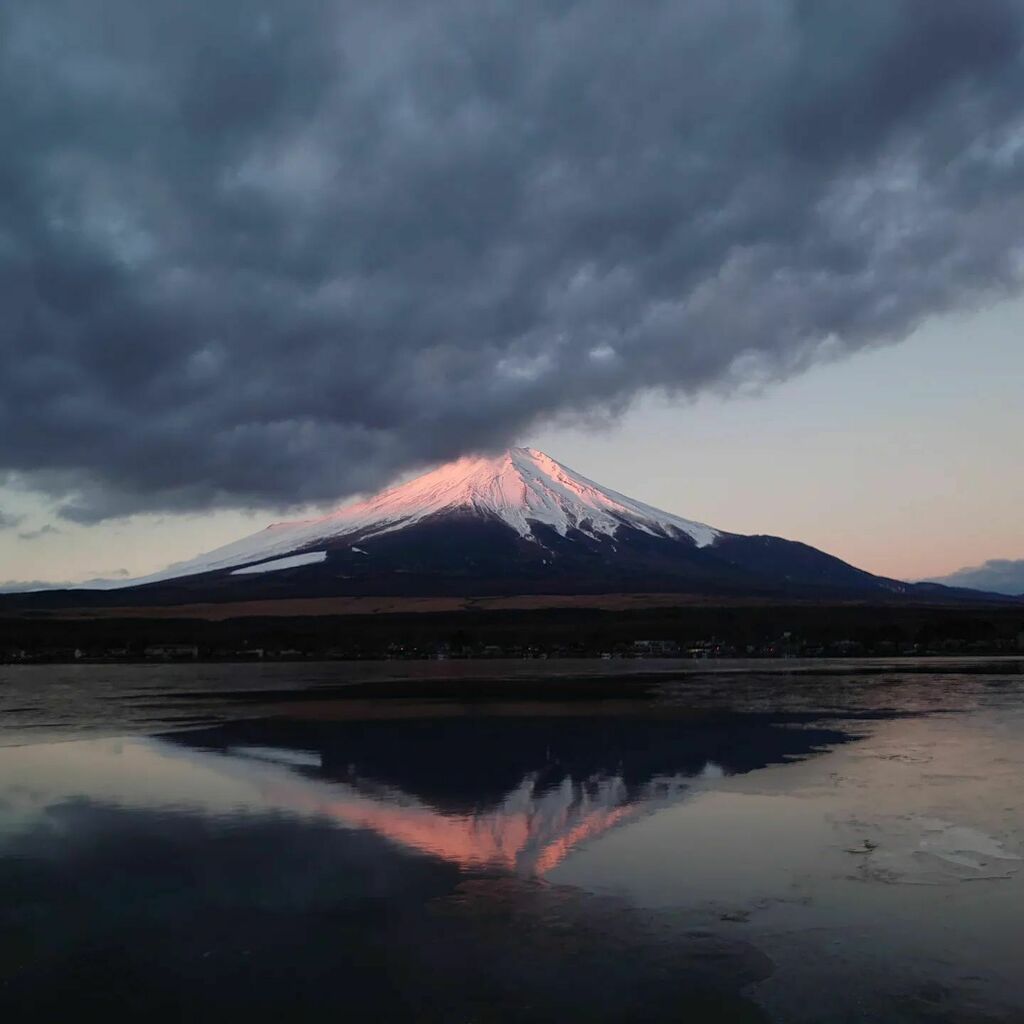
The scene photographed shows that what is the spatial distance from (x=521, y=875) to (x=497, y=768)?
28.9ft

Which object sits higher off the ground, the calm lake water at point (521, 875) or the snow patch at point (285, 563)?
the snow patch at point (285, 563)

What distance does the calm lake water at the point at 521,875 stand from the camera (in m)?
8.70

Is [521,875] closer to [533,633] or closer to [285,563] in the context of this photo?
[533,633]

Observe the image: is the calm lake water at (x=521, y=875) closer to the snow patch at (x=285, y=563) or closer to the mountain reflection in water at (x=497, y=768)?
the mountain reflection in water at (x=497, y=768)

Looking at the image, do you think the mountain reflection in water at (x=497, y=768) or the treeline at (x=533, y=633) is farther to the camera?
the treeline at (x=533, y=633)

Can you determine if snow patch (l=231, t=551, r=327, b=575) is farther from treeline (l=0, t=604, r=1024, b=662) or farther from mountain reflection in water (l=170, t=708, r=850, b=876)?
mountain reflection in water (l=170, t=708, r=850, b=876)

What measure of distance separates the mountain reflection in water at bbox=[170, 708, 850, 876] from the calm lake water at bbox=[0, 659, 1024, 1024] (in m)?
0.12

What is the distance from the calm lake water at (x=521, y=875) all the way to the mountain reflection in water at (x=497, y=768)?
118mm

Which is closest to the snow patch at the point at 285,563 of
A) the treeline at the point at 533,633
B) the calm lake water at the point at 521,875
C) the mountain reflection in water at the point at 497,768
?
the treeline at the point at 533,633

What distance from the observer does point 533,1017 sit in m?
8.06

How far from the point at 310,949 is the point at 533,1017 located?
2.84m

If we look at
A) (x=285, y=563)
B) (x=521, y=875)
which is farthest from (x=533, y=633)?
(x=521, y=875)

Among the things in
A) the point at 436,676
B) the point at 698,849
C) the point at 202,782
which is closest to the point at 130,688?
the point at 436,676

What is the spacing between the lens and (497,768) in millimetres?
21156
